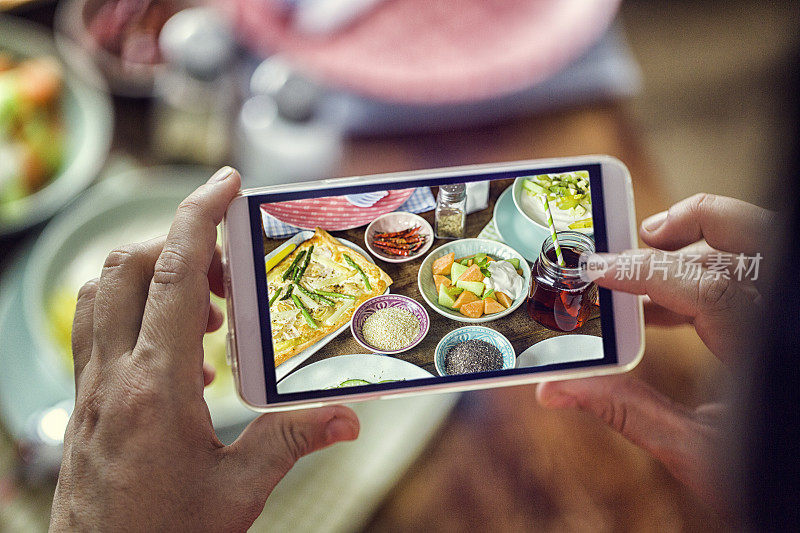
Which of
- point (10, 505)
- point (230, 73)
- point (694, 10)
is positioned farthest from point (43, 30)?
point (694, 10)

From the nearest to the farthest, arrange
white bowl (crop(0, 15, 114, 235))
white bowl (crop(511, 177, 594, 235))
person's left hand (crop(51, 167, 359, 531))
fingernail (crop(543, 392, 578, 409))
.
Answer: person's left hand (crop(51, 167, 359, 531)) → white bowl (crop(511, 177, 594, 235)) → fingernail (crop(543, 392, 578, 409)) → white bowl (crop(0, 15, 114, 235))

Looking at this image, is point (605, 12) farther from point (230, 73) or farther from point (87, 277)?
point (87, 277)

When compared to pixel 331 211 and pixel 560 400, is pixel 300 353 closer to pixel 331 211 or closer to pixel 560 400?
pixel 331 211

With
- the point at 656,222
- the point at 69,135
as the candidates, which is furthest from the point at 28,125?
the point at 656,222

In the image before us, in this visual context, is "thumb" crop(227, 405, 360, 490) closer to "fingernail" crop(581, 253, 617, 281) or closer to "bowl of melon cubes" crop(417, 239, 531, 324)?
"bowl of melon cubes" crop(417, 239, 531, 324)

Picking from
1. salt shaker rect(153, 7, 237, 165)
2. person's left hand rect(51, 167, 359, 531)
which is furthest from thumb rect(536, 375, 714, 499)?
salt shaker rect(153, 7, 237, 165)

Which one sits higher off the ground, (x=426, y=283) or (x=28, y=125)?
(x=28, y=125)
